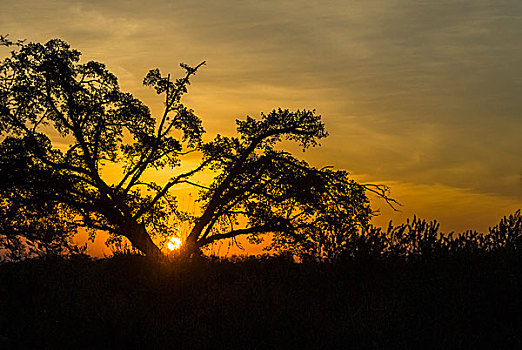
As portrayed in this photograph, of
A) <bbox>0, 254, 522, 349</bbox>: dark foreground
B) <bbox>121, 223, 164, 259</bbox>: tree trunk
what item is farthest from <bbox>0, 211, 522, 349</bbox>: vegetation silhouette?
<bbox>121, 223, 164, 259</bbox>: tree trunk

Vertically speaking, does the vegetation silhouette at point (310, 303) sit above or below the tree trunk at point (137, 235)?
below

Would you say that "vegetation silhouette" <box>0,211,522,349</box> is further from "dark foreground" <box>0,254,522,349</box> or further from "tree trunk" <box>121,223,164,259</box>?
"tree trunk" <box>121,223,164,259</box>

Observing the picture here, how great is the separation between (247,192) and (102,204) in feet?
18.0

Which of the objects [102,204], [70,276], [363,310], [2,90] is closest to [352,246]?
[363,310]

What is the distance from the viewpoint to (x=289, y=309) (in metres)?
9.70

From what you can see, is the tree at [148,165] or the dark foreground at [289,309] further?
the tree at [148,165]

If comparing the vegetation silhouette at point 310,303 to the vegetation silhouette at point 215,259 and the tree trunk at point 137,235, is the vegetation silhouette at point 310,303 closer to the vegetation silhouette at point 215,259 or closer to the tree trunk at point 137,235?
the vegetation silhouette at point 215,259

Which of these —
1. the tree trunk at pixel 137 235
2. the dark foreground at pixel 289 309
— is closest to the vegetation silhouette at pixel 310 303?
the dark foreground at pixel 289 309

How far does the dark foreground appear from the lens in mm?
9094

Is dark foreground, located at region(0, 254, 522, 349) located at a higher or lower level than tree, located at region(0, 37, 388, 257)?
lower

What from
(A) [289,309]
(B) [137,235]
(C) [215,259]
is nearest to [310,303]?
(A) [289,309]

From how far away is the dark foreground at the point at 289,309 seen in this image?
29.8ft

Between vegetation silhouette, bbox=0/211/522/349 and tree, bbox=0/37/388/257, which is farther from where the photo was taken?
→ tree, bbox=0/37/388/257

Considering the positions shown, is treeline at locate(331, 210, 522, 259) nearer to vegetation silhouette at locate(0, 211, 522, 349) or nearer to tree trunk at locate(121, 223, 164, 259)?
vegetation silhouette at locate(0, 211, 522, 349)
